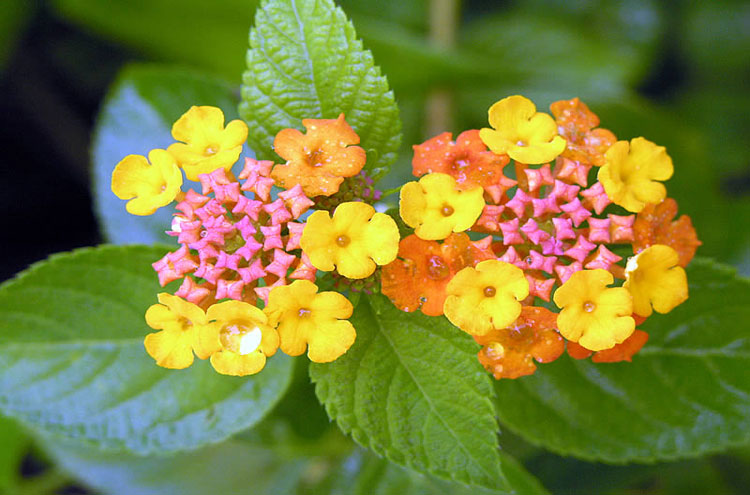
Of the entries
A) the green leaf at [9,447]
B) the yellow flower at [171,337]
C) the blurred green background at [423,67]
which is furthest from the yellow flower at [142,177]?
the green leaf at [9,447]

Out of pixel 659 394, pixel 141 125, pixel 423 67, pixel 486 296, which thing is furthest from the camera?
pixel 423 67

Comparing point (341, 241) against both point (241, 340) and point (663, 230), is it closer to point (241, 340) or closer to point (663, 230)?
point (241, 340)

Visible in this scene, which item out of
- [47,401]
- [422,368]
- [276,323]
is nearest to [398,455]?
[422,368]

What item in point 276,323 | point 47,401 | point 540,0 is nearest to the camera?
point 276,323

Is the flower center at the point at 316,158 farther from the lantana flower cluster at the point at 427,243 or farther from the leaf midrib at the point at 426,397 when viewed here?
the leaf midrib at the point at 426,397

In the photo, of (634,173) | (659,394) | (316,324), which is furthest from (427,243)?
(659,394)

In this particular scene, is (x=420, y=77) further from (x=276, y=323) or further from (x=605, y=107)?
(x=276, y=323)

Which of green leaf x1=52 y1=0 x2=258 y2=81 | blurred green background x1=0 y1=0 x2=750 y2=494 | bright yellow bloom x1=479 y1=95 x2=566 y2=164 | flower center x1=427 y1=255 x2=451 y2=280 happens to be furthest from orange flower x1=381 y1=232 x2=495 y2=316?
green leaf x1=52 y1=0 x2=258 y2=81
